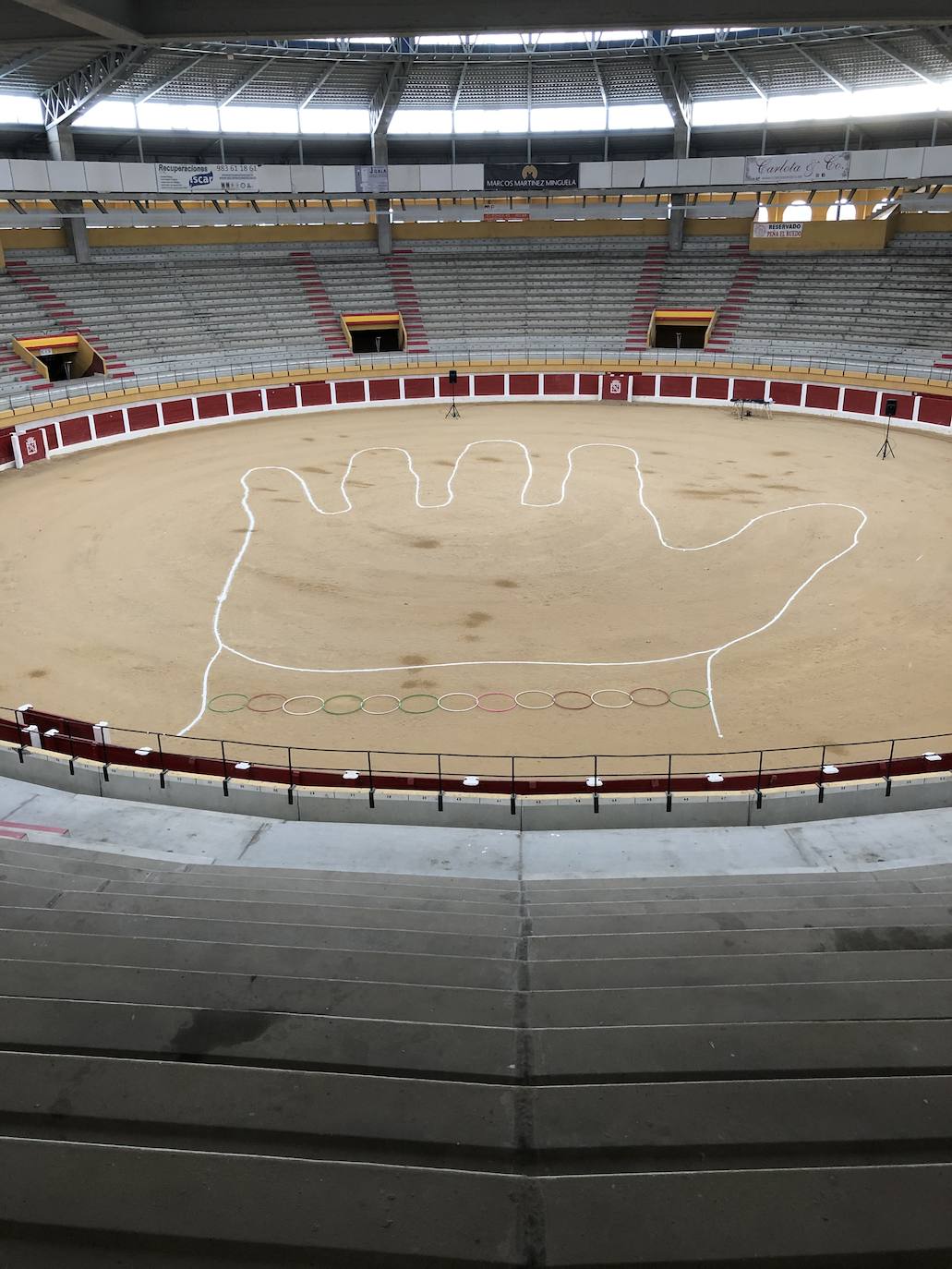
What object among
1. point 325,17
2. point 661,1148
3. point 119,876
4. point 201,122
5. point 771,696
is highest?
point 201,122

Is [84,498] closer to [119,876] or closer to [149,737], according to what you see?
[149,737]

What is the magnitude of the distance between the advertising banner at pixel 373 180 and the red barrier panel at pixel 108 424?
1842cm

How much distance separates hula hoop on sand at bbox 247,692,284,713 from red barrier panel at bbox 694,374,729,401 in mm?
32696

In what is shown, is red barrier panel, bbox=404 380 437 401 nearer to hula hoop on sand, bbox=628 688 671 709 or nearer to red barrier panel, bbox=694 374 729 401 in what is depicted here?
red barrier panel, bbox=694 374 729 401

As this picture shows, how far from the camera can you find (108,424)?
3884 cm

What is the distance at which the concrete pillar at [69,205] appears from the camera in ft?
145

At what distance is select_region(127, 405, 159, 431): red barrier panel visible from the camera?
130ft

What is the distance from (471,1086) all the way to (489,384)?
43.3 meters

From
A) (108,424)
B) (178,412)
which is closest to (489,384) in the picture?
(178,412)

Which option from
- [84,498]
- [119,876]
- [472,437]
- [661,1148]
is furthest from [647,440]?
[661,1148]

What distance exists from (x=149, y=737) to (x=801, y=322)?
42.0 meters

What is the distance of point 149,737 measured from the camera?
16031 millimetres

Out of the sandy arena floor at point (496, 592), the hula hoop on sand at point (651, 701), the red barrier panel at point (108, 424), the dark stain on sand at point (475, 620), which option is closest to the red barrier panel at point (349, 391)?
the sandy arena floor at point (496, 592)

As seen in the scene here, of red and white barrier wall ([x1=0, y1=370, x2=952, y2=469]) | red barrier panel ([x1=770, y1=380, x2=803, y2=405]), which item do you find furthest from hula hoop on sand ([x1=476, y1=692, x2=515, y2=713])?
red barrier panel ([x1=770, y1=380, x2=803, y2=405])
